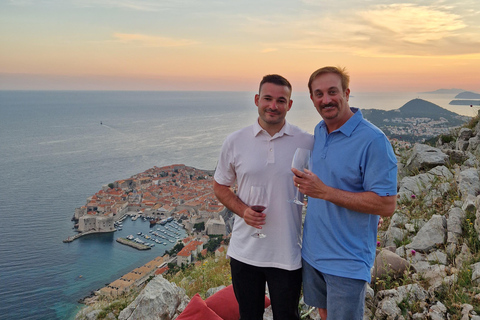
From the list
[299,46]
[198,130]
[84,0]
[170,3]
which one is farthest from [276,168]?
[84,0]

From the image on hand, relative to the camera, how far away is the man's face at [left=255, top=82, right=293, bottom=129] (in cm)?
195

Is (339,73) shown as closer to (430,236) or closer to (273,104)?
(273,104)

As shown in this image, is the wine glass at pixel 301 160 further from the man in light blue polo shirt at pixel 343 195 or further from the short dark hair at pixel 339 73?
the short dark hair at pixel 339 73

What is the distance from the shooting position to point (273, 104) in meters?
1.96

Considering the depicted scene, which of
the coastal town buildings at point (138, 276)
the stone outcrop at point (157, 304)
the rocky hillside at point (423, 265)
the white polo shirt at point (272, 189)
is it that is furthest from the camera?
the coastal town buildings at point (138, 276)

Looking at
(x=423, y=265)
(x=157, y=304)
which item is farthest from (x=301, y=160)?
(x=157, y=304)

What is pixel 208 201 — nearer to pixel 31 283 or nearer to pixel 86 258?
pixel 86 258

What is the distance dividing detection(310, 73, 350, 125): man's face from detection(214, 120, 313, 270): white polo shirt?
0.28 metres

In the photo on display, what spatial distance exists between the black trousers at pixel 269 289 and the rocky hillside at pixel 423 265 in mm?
715

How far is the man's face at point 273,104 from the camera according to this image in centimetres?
195

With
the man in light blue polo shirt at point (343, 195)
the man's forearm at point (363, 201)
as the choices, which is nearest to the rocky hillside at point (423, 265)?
the man in light blue polo shirt at point (343, 195)

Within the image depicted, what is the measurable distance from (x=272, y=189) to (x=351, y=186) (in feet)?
1.55

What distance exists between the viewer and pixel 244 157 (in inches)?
78.8

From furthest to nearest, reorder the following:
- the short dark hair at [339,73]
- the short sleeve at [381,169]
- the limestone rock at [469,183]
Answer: the limestone rock at [469,183] → the short dark hair at [339,73] → the short sleeve at [381,169]
